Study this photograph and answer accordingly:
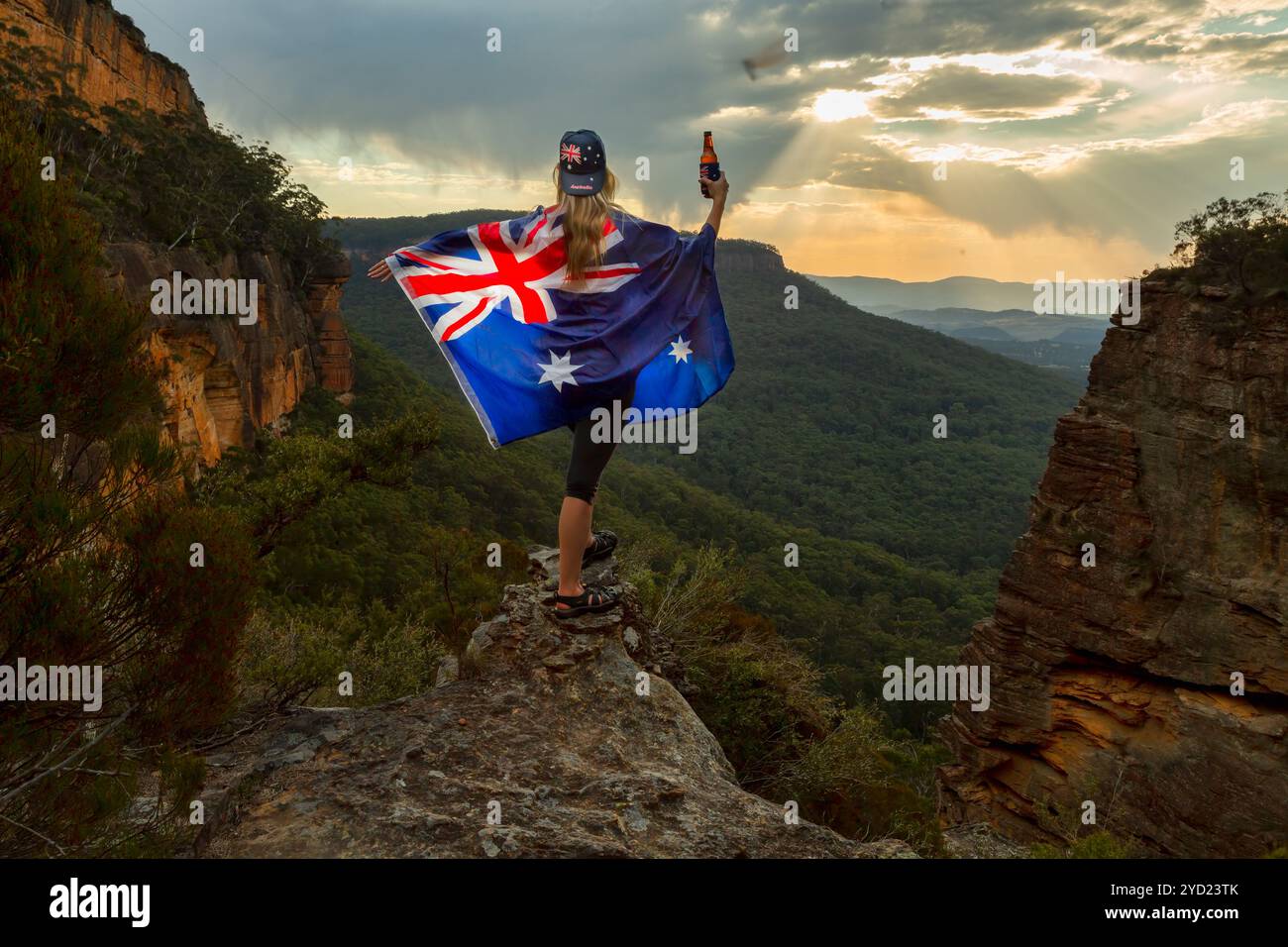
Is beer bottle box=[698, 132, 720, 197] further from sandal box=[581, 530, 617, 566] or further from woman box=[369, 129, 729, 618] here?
sandal box=[581, 530, 617, 566]

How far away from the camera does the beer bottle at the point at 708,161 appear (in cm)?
485

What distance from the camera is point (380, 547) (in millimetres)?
28531

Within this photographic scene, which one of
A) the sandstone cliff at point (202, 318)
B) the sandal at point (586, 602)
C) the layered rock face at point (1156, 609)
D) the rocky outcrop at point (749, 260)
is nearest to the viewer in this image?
the sandal at point (586, 602)

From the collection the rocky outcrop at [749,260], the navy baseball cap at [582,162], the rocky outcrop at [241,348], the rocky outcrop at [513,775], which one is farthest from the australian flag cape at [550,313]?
the rocky outcrop at [749,260]

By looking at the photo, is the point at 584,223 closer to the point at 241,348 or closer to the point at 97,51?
the point at 241,348

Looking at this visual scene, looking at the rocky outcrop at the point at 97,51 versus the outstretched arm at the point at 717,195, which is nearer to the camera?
the outstretched arm at the point at 717,195

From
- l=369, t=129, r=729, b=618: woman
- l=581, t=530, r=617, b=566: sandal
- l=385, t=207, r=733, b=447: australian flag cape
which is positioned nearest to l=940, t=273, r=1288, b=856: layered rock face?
l=581, t=530, r=617, b=566: sandal

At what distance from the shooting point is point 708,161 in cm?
487

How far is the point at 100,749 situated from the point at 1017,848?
7017mm

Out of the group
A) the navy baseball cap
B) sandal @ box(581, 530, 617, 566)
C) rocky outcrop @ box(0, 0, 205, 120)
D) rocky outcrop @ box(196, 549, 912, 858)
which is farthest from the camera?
rocky outcrop @ box(0, 0, 205, 120)

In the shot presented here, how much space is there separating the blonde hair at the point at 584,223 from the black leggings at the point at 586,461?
0.94m

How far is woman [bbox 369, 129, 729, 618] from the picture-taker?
14.8 feet

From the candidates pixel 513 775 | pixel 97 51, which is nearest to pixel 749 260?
pixel 97 51

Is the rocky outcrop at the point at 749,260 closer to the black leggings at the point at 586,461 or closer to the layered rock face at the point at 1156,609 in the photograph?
the layered rock face at the point at 1156,609
